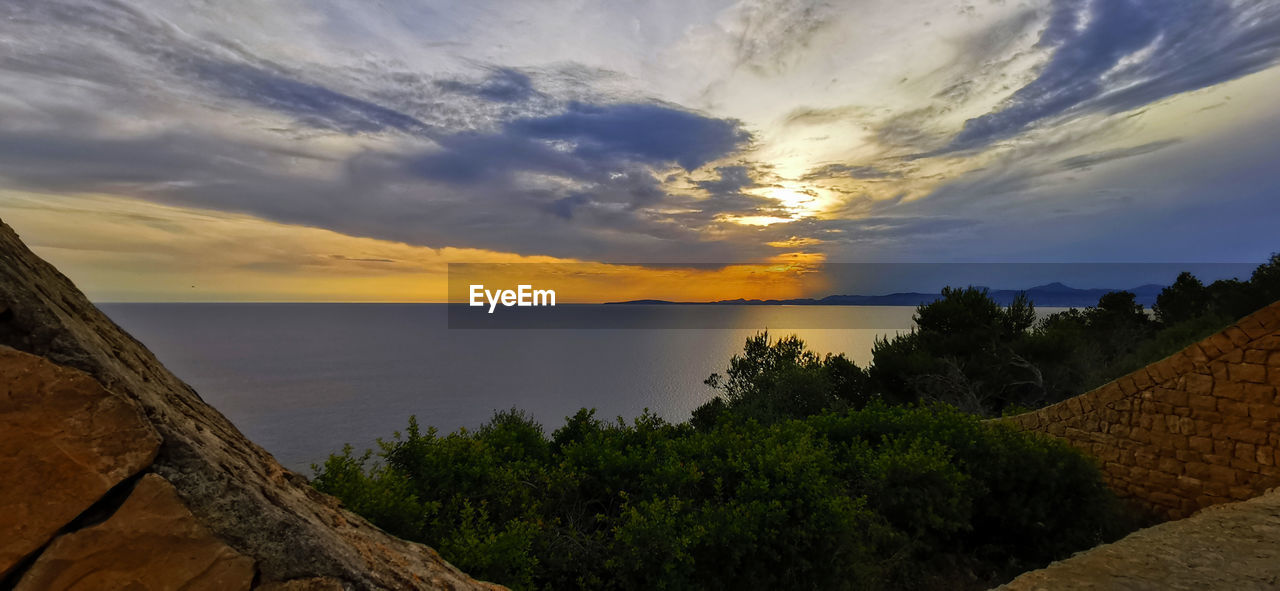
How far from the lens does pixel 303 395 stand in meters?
51.1

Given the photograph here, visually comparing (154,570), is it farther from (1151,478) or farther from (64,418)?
(1151,478)

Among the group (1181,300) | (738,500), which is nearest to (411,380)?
(738,500)

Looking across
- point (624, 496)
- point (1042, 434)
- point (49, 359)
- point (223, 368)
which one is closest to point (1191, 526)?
point (1042, 434)

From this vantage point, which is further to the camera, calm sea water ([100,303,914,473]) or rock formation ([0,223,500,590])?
calm sea water ([100,303,914,473])

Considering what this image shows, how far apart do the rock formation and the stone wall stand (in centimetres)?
1122

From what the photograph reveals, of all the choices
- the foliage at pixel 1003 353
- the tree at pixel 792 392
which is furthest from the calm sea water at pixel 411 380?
the foliage at pixel 1003 353

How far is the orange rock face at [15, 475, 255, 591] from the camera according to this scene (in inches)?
59.4

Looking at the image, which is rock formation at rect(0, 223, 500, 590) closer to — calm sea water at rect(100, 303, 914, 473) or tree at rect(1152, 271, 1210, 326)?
calm sea water at rect(100, 303, 914, 473)

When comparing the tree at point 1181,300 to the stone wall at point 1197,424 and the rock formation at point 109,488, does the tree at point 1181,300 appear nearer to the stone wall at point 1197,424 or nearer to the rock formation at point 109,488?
the stone wall at point 1197,424

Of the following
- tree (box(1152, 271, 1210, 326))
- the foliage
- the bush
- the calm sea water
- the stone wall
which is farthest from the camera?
the calm sea water

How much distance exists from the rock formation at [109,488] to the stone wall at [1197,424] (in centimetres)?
1122

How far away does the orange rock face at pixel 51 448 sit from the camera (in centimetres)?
146

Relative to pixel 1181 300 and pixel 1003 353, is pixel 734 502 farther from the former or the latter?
pixel 1181 300

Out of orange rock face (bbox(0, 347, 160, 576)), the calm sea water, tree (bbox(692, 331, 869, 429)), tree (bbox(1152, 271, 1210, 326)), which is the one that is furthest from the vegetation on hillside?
tree (bbox(1152, 271, 1210, 326))
